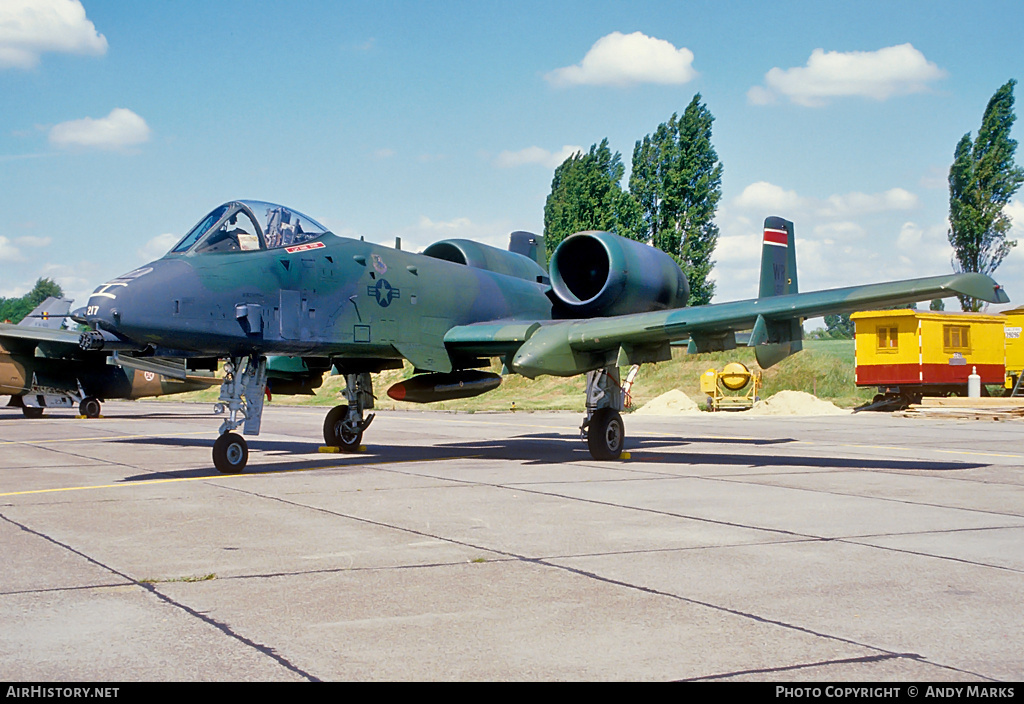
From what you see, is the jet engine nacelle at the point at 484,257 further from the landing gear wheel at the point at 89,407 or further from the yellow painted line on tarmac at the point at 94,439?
the landing gear wheel at the point at 89,407

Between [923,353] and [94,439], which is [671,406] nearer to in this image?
[923,353]

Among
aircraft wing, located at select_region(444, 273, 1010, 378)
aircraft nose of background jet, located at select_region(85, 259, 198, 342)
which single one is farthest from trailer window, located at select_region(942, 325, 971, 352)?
aircraft nose of background jet, located at select_region(85, 259, 198, 342)

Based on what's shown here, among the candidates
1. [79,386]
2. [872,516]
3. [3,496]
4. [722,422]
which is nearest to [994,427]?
[722,422]

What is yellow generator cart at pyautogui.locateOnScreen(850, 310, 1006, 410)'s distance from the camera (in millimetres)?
28500

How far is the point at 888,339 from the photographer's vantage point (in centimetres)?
2895

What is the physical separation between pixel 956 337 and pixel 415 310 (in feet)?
70.5

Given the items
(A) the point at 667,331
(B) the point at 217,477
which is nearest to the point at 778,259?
(A) the point at 667,331

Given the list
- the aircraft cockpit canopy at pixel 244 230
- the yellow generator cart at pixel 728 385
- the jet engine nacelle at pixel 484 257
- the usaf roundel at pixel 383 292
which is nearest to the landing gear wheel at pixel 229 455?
the aircraft cockpit canopy at pixel 244 230

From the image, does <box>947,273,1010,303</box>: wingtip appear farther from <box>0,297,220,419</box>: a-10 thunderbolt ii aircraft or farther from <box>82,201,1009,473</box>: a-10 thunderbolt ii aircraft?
<box>0,297,220,419</box>: a-10 thunderbolt ii aircraft

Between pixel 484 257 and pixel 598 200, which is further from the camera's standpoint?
pixel 598 200

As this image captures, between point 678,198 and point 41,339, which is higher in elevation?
point 678,198

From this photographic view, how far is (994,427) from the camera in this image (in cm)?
2239

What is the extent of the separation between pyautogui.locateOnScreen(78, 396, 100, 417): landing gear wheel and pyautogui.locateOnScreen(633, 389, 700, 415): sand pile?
58.8 ft

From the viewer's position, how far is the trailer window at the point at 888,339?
28.8 metres
